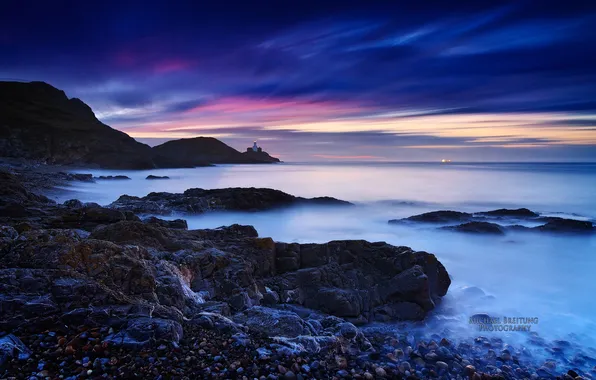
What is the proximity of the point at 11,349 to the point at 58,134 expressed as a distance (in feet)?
318

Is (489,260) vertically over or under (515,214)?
under

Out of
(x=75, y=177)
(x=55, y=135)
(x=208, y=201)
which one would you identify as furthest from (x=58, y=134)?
(x=208, y=201)

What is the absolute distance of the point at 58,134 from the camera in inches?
3324

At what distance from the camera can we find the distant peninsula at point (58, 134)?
7856 centimetres

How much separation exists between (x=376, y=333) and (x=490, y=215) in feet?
59.3

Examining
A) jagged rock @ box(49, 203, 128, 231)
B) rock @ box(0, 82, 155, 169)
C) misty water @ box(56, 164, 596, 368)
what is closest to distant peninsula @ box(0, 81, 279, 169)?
rock @ box(0, 82, 155, 169)

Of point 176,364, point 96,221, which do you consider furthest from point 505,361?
point 96,221

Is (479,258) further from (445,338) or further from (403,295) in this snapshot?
(445,338)

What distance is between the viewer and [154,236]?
8727 mm

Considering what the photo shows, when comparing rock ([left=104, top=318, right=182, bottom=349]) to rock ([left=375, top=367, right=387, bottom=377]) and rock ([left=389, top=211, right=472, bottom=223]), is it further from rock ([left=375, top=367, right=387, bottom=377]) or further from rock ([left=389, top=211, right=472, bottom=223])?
rock ([left=389, top=211, right=472, bottom=223])

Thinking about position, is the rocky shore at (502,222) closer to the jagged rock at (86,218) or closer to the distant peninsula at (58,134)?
the jagged rock at (86,218)

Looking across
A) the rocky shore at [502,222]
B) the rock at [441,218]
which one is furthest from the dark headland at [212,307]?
the rock at [441,218]

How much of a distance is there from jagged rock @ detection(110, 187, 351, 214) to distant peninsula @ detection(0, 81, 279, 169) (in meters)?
68.6

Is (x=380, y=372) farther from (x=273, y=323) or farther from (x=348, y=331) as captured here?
(x=273, y=323)
